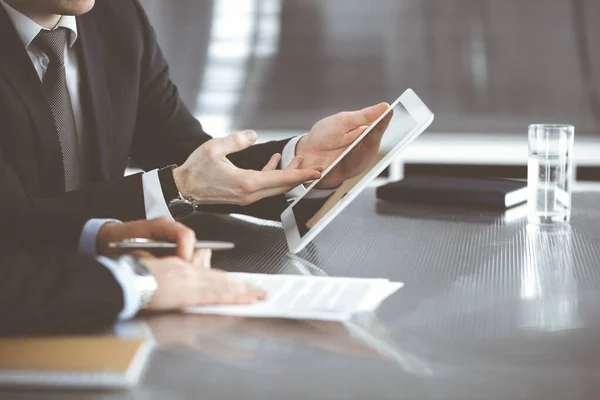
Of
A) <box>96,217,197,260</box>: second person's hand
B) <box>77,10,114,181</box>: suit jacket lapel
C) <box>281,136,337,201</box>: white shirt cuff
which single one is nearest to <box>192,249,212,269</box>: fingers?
<box>96,217,197,260</box>: second person's hand

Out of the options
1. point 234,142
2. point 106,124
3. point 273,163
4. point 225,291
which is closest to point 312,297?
point 225,291

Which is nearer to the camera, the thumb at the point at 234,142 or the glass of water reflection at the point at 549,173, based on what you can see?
the thumb at the point at 234,142

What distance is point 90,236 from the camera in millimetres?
1274

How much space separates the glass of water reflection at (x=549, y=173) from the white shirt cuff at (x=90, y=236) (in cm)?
78

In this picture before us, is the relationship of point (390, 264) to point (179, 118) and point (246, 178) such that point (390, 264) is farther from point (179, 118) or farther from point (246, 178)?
point (179, 118)

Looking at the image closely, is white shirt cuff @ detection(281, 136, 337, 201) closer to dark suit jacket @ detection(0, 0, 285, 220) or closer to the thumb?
dark suit jacket @ detection(0, 0, 285, 220)

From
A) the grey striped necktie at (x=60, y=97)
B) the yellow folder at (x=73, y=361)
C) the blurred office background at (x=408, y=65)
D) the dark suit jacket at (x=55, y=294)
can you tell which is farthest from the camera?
the blurred office background at (x=408, y=65)

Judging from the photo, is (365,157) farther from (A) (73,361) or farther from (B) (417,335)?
(A) (73,361)

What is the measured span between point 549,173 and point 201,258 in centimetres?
76

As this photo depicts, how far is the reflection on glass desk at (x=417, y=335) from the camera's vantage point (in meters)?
0.80

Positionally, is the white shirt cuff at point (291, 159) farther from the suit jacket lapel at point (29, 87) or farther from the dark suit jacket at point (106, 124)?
the suit jacket lapel at point (29, 87)

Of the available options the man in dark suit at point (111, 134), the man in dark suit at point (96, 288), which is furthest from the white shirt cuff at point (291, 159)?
the man in dark suit at point (96, 288)

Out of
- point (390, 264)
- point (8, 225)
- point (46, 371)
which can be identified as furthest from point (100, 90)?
point (46, 371)

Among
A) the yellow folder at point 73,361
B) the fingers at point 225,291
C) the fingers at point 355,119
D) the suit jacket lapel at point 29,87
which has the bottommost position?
the fingers at point 225,291
